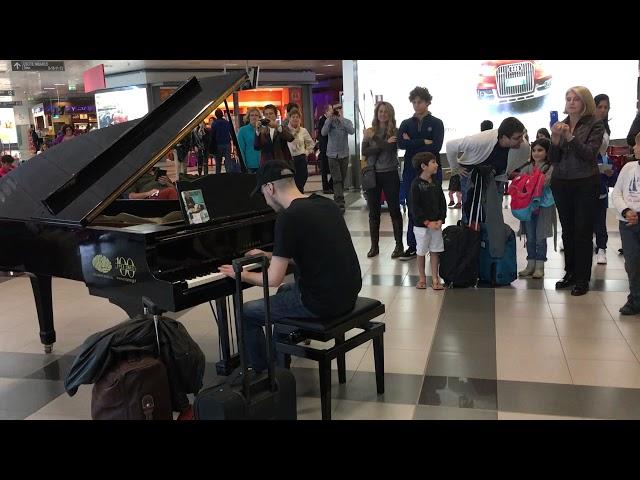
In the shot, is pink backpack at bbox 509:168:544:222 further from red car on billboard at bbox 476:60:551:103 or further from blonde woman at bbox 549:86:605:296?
red car on billboard at bbox 476:60:551:103

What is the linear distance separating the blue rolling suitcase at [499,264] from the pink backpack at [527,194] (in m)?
0.21

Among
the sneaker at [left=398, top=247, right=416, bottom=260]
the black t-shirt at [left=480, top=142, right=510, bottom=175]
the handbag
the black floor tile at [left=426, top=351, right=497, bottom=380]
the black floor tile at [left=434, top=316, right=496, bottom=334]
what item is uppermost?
the black t-shirt at [left=480, top=142, right=510, bottom=175]

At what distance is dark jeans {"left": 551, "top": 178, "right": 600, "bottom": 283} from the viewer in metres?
4.51

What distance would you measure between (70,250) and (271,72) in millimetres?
15175

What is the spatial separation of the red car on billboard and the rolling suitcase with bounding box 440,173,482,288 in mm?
7485

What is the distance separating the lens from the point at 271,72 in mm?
17500

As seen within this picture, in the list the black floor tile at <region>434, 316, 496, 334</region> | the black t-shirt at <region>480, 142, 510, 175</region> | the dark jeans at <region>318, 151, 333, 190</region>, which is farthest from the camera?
the dark jeans at <region>318, 151, 333, 190</region>

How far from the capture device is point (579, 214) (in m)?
4.54

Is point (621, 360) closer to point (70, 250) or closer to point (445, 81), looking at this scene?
point (70, 250)

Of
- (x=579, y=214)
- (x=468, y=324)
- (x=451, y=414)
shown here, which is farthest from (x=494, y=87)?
(x=451, y=414)

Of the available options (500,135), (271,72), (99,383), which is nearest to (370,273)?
(500,135)

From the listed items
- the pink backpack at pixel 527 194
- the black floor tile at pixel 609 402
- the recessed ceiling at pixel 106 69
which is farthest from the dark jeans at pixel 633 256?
the recessed ceiling at pixel 106 69

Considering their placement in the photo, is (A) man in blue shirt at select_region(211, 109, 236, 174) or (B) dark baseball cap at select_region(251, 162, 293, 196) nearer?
(B) dark baseball cap at select_region(251, 162, 293, 196)

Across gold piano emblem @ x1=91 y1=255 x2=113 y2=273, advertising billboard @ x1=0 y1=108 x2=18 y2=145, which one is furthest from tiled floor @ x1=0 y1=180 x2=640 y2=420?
advertising billboard @ x1=0 y1=108 x2=18 y2=145
